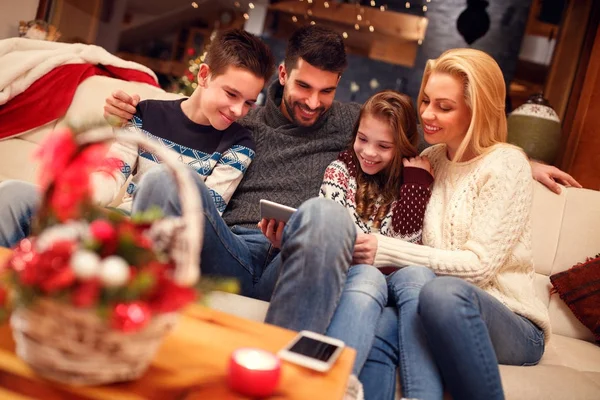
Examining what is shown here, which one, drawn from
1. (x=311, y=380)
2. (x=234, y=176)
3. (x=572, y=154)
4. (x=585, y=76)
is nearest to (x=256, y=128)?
(x=234, y=176)

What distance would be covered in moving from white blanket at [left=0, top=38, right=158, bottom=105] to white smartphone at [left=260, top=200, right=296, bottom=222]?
3.93ft

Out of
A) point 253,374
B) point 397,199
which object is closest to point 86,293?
point 253,374

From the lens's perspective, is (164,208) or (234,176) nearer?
(164,208)

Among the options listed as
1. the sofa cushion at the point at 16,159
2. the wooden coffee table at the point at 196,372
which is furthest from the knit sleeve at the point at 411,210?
the sofa cushion at the point at 16,159

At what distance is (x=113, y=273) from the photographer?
567 millimetres

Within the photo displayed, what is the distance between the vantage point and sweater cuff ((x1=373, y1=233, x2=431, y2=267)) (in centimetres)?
141

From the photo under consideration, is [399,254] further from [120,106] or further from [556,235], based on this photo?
[120,106]

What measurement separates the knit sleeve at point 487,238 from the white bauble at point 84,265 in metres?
0.93

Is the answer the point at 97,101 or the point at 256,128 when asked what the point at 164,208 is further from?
the point at 97,101

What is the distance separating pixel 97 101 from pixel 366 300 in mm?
1344

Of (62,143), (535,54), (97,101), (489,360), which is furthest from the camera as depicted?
(535,54)

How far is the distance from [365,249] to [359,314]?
23 centimetres

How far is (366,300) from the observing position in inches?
47.6

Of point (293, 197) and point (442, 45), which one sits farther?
point (442, 45)
